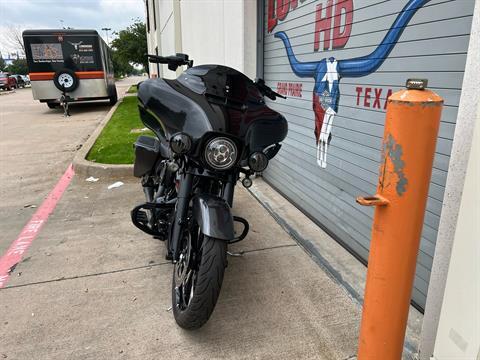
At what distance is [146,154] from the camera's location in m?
3.42

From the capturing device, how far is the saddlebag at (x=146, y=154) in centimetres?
341

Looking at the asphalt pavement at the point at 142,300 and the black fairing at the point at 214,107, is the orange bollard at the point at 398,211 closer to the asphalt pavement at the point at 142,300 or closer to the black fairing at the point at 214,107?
the asphalt pavement at the point at 142,300

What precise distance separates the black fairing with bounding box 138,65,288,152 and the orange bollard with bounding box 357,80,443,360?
1.00 metres

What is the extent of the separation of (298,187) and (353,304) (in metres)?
1.96

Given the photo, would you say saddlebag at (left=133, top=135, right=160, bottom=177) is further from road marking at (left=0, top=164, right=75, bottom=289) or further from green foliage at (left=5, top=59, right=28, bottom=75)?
green foliage at (left=5, top=59, right=28, bottom=75)

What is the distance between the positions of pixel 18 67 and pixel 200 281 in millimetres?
76571

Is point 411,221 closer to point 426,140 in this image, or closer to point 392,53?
point 426,140

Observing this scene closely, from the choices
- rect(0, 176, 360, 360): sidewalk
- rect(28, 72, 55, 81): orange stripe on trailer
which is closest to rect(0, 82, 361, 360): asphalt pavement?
rect(0, 176, 360, 360): sidewalk

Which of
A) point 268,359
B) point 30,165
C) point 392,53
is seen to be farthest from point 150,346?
point 30,165

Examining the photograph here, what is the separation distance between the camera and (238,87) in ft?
8.18

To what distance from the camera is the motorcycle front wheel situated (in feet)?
7.27

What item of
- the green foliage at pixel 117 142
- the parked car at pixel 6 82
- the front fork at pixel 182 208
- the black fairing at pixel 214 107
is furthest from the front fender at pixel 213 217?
the parked car at pixel 6 82

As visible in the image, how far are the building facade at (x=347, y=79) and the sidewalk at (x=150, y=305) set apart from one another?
0.60 meters

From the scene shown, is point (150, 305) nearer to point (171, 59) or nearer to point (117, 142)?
point (171, 59)
